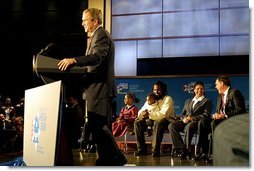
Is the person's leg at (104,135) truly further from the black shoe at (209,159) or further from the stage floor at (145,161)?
the black shoe at (209,159)

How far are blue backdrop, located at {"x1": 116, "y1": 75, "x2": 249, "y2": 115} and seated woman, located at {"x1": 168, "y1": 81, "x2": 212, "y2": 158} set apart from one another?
5.5 inches

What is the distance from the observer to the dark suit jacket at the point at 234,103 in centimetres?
297

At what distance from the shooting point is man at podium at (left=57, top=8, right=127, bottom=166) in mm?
2107

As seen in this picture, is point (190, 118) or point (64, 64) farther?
point (190, 118)

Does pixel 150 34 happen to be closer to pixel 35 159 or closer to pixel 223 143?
pixel 35 159

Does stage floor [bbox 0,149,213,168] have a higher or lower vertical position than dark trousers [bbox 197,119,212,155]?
lower

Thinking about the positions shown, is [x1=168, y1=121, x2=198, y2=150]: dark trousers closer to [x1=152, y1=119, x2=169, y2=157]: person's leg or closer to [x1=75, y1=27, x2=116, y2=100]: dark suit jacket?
[x1=152, y1=119, x2=169, y2=157]: person's leg

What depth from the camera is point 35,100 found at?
2.01 m

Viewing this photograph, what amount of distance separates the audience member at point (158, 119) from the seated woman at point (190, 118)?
15 centimetres

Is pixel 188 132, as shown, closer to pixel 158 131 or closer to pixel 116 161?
pixel 158 131

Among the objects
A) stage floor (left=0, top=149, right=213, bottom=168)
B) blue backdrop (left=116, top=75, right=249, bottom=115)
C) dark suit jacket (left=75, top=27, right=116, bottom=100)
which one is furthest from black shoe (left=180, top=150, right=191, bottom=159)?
dark suit jacket (left=75, top=27, right=116, bottom=100)

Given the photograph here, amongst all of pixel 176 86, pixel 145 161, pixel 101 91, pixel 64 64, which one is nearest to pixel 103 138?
pixel 101 91

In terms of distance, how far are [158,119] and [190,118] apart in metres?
0.49

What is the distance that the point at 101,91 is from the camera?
7.11ft
